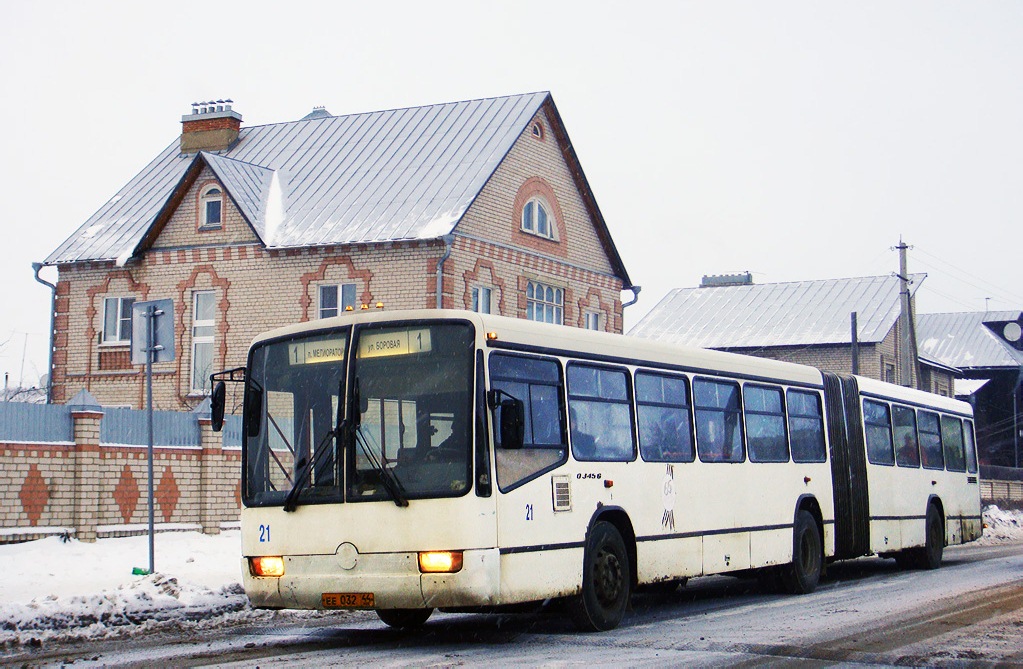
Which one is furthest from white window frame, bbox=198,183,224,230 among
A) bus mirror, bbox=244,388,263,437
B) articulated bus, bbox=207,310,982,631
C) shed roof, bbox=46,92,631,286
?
bus mirror, bbox=244,388,263,437

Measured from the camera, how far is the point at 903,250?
143 feet

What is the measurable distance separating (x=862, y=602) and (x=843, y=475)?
11.5 ft

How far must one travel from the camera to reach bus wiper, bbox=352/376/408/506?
10297 millimetres

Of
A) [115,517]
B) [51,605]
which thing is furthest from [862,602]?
[115,517]

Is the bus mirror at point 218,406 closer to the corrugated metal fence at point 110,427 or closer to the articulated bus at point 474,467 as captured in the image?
the articulated bus at point 474,467

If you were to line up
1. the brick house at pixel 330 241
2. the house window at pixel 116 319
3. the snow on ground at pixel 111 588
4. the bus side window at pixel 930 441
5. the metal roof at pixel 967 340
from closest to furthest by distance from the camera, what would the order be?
the snow on ground at pixel 111 588 < the bus side window at pixel 930 441 < the brick house at pixel 330 241 < the house window at pixel 116 319 < the metal roof at pixel 967 340

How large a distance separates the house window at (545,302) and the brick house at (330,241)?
51 mm

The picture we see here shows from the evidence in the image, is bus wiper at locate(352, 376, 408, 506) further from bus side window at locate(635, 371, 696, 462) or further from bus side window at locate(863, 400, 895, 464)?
bus side window at locate(863, 400, 895, 464)

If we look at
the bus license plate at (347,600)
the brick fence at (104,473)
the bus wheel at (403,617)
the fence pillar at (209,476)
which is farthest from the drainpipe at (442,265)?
the bus license plate at (347,600)

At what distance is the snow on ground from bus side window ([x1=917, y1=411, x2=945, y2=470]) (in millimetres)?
10625

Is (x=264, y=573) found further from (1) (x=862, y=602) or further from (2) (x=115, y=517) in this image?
(2) (x=115, y=517)

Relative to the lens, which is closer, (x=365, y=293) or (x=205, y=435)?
(x=205, y=435)

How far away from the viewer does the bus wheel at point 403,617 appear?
12078 mm

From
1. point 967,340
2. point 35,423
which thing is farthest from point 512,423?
point 967,340
